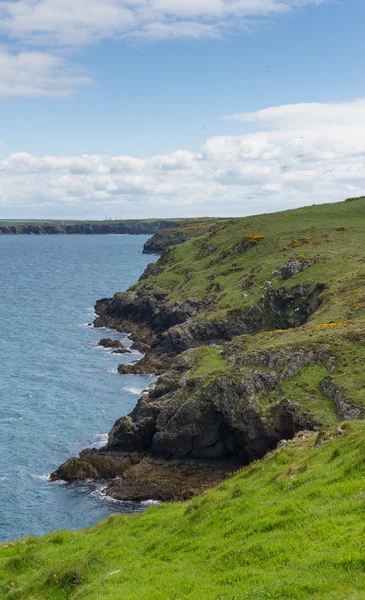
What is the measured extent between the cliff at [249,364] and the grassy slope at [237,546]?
18.6 m

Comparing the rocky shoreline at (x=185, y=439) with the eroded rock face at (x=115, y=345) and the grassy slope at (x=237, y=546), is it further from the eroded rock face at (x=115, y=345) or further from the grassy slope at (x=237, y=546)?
the eroded rock face at (x=115, y=345)

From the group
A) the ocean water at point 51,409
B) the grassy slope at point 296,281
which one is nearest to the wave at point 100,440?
the ocean water at point 51,409

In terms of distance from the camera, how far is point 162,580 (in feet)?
64.2

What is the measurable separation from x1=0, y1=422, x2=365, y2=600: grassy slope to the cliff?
731 inches

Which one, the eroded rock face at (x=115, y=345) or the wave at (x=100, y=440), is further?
the eroded rock face at (x=115, y=345)

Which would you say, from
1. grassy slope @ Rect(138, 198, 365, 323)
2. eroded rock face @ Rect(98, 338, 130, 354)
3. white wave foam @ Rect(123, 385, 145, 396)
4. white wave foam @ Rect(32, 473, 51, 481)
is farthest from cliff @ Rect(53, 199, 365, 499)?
white wave foam @ Rect(123, 385, 145, 396)

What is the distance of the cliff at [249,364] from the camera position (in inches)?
A: 1956

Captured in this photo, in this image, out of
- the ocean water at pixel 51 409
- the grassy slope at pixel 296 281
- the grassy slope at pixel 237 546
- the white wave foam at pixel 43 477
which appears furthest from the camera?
the white wave foam at pixel 43 477

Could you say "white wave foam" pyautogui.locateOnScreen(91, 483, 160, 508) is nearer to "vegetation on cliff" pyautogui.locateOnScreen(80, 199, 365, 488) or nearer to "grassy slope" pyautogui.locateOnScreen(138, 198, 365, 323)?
"vegetation on cliff" pyautogui.locateOnScreen(80, 199, 365, 488)

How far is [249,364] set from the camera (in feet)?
181

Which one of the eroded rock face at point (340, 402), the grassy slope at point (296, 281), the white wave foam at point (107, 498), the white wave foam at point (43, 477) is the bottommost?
the white wave foam at point (43, 477)

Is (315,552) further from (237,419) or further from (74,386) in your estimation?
(74,386)

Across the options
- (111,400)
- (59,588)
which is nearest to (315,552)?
(59,588)

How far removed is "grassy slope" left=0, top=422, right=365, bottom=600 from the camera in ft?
53.7
